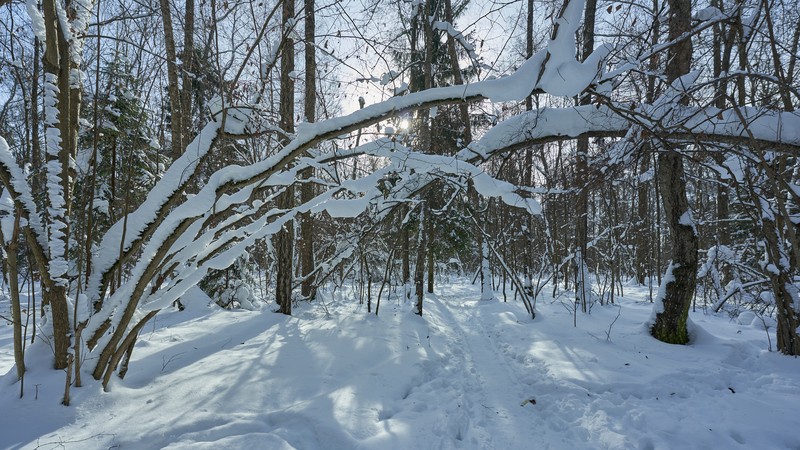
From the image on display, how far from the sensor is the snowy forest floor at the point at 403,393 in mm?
2305

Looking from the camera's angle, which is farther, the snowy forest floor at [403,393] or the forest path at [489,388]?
the forest path at [489,388]

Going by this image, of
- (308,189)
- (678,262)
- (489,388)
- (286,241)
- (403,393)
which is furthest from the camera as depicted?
(308,189)

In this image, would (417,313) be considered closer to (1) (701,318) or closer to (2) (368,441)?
(2) (368,441)

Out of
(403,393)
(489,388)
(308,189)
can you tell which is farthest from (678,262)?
(308,189)

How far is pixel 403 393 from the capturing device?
359cm

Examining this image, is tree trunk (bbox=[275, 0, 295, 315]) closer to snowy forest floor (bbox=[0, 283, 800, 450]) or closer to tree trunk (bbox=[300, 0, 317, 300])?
tree trunk (bbox=[300, 0, 317, 300])

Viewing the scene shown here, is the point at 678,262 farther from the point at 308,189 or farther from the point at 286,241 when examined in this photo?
the point at 308,189

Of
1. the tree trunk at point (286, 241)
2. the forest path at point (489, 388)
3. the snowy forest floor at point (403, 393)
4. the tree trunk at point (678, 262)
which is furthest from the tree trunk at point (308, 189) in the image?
the tree trunk at point (678, 262)

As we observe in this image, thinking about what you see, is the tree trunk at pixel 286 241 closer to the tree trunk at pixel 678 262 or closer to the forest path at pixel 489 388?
the forest path at pixel 489 388

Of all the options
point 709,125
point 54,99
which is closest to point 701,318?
point 709,125

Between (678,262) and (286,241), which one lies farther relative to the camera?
(286,241)

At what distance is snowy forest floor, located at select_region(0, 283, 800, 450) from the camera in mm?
2305

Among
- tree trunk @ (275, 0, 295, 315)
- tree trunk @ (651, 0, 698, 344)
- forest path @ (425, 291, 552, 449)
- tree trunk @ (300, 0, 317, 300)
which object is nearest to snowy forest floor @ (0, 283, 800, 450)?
forest path @ (425, 291, 552, 449)

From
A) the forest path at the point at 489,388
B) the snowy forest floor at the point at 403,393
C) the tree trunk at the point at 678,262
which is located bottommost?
the forest path at the point at 489,388
